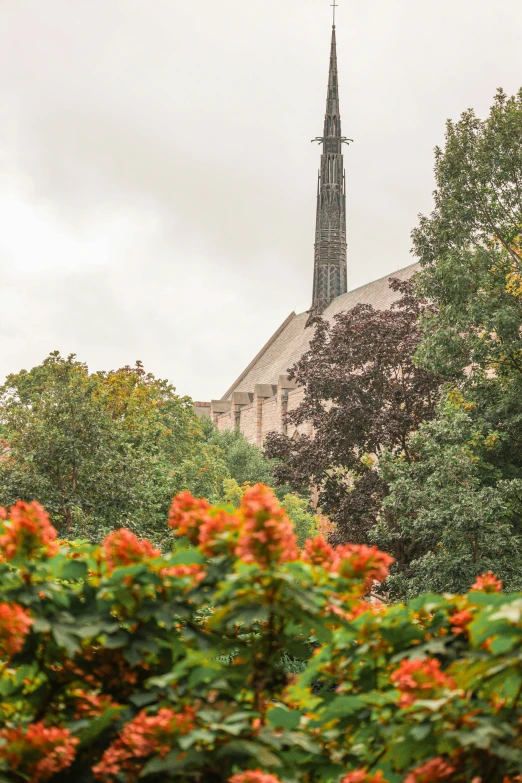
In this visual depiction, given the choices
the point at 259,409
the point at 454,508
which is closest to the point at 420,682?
the point at 454,508

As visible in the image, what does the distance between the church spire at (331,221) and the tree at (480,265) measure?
200ft

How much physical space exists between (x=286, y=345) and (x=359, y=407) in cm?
5814

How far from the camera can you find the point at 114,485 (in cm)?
2155

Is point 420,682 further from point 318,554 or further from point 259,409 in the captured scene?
point 259,409

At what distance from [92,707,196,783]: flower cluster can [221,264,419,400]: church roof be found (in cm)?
6320

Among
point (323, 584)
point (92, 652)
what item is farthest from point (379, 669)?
point (92, 652)

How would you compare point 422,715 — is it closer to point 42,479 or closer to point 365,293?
point 42,479

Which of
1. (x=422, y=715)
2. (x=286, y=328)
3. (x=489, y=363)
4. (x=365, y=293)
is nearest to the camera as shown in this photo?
(x=422, y=715)

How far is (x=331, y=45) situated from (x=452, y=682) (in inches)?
3836

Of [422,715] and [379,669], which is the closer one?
[422,715]

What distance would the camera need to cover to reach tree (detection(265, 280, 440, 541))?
23094mm

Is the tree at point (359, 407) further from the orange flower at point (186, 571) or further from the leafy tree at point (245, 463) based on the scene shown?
the leafy tree at point (245, 463)

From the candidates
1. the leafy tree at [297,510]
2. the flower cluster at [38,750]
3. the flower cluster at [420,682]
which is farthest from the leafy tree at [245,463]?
the flower cluster at [420,682]

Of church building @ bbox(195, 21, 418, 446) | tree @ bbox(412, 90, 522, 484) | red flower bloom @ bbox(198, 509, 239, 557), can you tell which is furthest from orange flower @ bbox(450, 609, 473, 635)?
church building @ bbox(195, 21, 418, 446)
